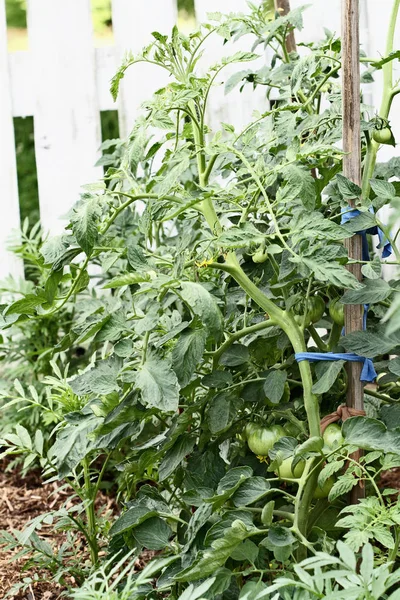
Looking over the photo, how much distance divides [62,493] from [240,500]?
118cm

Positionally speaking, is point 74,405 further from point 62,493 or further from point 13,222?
point 13,222

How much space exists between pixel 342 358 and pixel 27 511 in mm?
1209

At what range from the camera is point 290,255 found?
4.18ft

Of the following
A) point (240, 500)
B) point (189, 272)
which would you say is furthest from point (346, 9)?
point (240, 500)

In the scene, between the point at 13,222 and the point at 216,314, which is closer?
the point at 216,314

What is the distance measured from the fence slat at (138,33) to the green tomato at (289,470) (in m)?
1.77

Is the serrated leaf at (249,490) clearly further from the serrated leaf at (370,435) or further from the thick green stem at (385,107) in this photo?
the thick green stem at (385,107)

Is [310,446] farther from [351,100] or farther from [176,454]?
[351,100]

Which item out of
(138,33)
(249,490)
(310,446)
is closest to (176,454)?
(249,490)

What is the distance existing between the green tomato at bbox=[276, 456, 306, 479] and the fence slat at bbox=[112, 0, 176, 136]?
1.77m

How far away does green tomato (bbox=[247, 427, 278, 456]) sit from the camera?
1.29 m

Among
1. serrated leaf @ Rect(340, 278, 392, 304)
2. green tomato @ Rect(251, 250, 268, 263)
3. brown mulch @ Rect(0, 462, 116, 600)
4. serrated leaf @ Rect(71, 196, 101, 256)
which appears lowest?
brown mulch @ Rect(0, 462, 116, 600)

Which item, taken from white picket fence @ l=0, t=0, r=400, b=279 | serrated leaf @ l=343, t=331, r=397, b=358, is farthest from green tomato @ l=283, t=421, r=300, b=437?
white picket fence @ l=0, t=0, r=400, b=279

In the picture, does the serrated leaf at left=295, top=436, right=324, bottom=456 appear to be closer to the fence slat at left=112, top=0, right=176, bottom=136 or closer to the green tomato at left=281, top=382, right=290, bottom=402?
the green tomato at left=281, top=382, right=290, bottom=402
